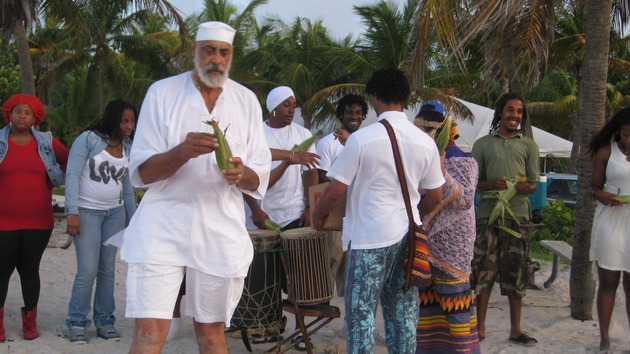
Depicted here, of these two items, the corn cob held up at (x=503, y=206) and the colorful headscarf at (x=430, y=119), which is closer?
the colorful headscarf at (x=430, y=119)

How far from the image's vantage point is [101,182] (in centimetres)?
627

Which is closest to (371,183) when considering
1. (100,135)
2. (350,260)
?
(350,260)

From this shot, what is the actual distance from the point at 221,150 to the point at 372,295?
1.52 m

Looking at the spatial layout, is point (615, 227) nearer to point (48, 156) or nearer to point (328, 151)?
point (328, 151)

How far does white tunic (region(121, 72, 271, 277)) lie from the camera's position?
3539mm

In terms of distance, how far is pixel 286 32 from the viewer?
114ft

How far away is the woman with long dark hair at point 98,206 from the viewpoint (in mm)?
6176

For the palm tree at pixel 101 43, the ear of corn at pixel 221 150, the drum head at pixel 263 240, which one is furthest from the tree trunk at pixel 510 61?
the palm tree at pixel 101 43

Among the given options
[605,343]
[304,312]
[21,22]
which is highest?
[21,22]

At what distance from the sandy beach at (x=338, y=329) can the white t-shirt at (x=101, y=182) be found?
1.20 metres

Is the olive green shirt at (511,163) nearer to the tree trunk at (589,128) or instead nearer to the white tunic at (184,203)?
the tree trunk at (589,128)

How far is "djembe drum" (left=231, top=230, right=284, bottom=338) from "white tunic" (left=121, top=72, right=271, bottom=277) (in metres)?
1.86

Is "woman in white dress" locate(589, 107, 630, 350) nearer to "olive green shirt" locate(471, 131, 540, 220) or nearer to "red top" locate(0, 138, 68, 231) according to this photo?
"olive green shirt" locate(471, 131, 540, 220)

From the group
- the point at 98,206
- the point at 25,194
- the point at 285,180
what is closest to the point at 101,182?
the point at 98,206
